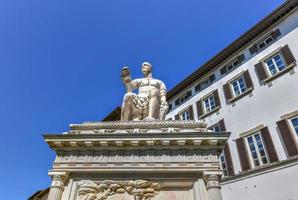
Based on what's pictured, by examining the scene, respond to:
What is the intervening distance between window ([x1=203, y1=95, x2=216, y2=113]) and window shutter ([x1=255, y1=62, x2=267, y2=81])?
6198 millimetres

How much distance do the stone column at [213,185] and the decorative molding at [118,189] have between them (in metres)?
1.38

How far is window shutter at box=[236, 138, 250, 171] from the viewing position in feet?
71.5

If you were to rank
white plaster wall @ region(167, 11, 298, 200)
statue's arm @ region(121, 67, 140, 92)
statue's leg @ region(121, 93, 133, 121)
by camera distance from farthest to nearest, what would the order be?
white plaster wall @ region(167, 11, 298, 200) < statue's arm @ region(121, 67, 140, 92) < statue's leg @ region(121, 93, 133, 121)

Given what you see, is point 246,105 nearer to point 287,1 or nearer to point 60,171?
point 287,1

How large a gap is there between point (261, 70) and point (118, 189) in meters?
21.9

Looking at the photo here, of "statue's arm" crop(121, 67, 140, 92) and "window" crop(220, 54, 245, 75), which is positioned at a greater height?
"window" crop(220, 54, 245, 75)

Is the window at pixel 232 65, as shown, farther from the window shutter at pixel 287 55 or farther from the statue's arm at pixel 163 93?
the statue's arm at pixel 163 93

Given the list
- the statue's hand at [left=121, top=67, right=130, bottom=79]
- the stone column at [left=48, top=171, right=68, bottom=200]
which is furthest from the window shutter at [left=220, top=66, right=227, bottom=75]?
the stone column at [left=48, top=171, right=68, bottom=200]

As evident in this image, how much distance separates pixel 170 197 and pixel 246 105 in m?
20.1

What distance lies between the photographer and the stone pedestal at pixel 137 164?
6.96 m

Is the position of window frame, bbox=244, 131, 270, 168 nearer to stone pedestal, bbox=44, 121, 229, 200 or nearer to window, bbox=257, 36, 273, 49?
window, bbox=257, 36, 273, 49

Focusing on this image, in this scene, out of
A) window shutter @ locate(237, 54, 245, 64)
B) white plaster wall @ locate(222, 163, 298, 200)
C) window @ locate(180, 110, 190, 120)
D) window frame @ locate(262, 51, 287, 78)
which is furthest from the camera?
window @ locate(180, 110, 190, 120)

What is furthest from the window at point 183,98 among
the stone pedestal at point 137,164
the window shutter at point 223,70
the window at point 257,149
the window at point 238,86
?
the stone pedestal at point 137,164

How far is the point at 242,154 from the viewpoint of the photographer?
2250 cm
